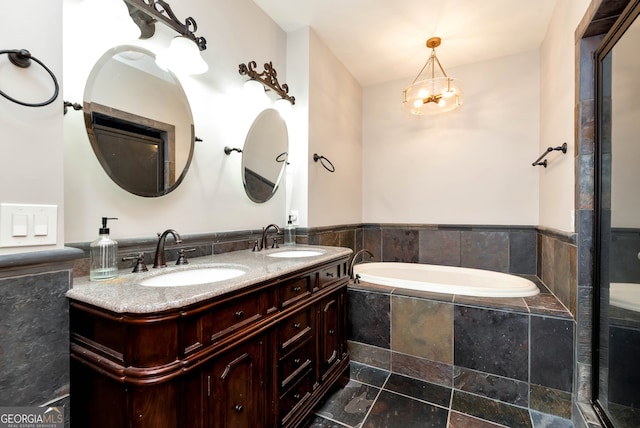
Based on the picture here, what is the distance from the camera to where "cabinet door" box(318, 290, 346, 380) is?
163 centimetres

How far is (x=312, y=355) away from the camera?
153cm

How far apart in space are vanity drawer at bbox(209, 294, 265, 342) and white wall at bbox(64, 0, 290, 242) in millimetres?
673

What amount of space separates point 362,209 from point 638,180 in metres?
2.39

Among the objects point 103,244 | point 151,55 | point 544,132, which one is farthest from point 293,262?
point 544,132

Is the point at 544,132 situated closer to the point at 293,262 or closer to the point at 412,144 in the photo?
the point at 412,144

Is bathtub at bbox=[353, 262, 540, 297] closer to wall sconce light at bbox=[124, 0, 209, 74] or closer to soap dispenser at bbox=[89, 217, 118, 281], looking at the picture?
soap dispenser at bbox=[89, 217, 118, 281]

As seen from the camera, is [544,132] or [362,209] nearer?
[544,132]

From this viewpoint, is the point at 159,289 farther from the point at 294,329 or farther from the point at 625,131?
the point at 625,131

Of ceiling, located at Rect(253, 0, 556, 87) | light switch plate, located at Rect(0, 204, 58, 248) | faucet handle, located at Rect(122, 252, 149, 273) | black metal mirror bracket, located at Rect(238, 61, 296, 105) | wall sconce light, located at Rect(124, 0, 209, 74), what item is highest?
ceiling, located at Rect(253, 0, 556, 87)

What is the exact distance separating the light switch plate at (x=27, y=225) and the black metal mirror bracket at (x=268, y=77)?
4.60 ft

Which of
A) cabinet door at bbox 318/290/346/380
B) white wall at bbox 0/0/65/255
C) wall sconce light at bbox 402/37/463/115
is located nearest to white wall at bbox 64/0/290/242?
white wall at bbox 0/0/65/255

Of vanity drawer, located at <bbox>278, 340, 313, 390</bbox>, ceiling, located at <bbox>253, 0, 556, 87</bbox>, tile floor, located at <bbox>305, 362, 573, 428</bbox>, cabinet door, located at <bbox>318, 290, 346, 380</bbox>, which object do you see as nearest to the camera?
vanity drawer, located at <bbox>278, 340, 313, 390</bbox>

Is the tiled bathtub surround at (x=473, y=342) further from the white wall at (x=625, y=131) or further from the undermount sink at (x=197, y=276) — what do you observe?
the undermount sink at (x=197, y=276)

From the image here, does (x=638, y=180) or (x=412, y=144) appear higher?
(x=412, y=144)
